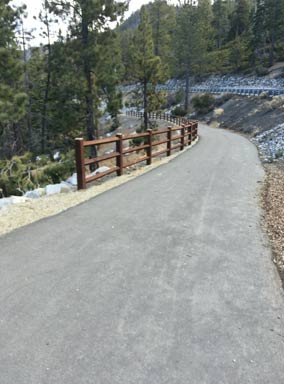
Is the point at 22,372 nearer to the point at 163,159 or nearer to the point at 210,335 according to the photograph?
the point at 210,335

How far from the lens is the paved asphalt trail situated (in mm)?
2391

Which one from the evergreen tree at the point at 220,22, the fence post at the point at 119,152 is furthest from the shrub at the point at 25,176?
the evergreen tree at the point at 220,22

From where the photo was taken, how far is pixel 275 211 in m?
6.02

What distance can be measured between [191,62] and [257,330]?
4911cm

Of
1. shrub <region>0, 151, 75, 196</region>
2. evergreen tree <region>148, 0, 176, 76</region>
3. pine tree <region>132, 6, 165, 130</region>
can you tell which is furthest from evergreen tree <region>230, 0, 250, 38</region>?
shrub <region>0, 151, 75, 196</region>

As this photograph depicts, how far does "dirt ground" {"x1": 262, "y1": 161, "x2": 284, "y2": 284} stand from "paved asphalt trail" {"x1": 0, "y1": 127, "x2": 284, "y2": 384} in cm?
16

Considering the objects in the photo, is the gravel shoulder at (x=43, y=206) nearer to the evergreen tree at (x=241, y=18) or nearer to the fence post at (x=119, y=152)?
the fence post at (x=119, y=152)

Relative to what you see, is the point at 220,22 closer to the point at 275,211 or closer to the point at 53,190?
the point at 53,190

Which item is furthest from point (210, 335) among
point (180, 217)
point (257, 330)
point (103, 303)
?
point (180, 217)

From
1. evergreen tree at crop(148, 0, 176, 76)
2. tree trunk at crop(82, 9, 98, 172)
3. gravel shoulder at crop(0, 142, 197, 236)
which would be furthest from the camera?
evergreen tree at crop(148, 0, 176, 76)

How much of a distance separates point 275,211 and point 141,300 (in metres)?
3.98

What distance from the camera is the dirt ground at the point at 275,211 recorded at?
4.37m

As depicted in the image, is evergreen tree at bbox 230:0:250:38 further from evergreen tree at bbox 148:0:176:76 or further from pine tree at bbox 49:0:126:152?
pine tree at bbox 49:0:126:152

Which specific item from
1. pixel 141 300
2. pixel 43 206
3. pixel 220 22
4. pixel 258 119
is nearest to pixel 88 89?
pixel 43 206
